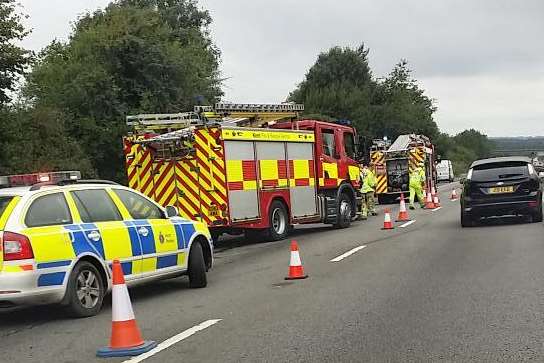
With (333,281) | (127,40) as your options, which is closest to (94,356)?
(333,281)

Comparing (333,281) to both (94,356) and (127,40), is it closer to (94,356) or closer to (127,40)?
(94,356)

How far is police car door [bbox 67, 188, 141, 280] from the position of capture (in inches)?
329

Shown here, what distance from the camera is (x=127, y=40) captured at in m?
28.7

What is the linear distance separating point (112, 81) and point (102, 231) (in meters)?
20.4

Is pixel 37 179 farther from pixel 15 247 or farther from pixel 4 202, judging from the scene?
pixel 15 247

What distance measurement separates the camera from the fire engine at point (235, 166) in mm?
15398

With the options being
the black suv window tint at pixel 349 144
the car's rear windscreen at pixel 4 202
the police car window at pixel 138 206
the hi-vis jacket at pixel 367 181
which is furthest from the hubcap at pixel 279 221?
the car's rear windscreen at pixel 4 202

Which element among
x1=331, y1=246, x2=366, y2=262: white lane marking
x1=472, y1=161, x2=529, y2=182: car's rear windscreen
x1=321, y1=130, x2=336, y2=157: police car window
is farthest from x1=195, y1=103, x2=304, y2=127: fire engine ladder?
x1=472, y1=161, x2=529, y2=182: car's rear windscreen

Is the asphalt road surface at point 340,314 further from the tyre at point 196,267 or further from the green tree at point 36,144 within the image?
the green tree at point 36,144

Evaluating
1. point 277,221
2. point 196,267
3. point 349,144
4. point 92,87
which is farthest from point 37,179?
point 92,87

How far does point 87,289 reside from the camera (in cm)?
840

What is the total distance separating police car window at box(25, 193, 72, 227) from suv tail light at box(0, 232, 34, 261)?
0.84 ft

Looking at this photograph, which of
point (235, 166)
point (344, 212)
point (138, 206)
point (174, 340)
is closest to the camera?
point (174, 340)

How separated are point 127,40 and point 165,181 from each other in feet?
47.1
